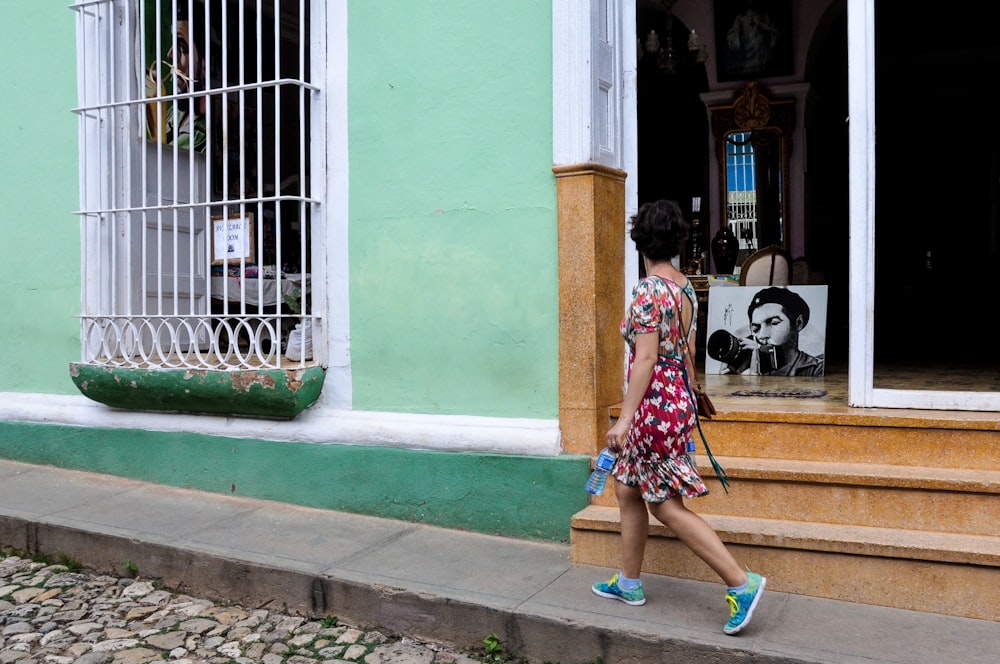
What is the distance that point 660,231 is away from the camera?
345 cm

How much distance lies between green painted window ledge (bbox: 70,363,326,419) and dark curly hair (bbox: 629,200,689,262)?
2243 mm

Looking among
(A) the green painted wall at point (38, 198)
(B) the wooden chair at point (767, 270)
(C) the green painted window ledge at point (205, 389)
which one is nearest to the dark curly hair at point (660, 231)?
(C) the green painted window ledge at point (205, 389)

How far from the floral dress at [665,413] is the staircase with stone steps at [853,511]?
586 mm

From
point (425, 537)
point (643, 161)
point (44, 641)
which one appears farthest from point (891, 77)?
point (44, 641)

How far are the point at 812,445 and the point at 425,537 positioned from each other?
1.86 m

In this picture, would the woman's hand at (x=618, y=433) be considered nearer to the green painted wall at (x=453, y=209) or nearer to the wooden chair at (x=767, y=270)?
the green painted wall at (x=453, y=209)

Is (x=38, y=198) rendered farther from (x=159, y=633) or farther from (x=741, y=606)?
(x=741, y=606)

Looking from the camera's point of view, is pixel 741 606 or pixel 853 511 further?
pixel 853 511

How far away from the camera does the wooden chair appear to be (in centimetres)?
652

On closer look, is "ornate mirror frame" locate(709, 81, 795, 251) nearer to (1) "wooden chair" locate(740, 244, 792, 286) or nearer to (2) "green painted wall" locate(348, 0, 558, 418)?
(1) "wooden chair" locate(740, 244, 792, 286)

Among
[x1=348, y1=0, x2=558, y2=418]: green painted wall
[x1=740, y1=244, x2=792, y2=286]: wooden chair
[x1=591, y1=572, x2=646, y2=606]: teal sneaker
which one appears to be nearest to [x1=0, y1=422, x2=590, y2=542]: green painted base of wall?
[x1=348, y1=0, x2=558, y2=418]: green painted wall

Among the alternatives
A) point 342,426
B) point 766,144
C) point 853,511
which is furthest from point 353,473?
point 766,144

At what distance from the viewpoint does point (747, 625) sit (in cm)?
337

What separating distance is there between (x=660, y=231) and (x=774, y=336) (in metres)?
2.96
